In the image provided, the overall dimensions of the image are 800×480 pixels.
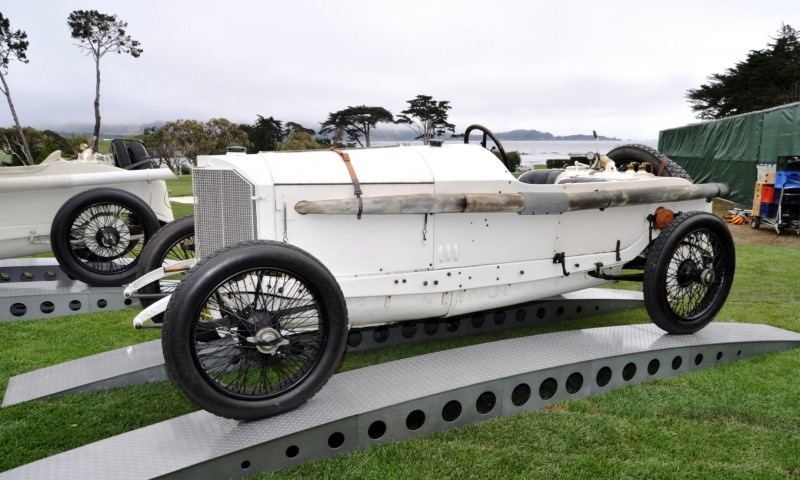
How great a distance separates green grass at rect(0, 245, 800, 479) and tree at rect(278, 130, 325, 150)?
2695 centimetres

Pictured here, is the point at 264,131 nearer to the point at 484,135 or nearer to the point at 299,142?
the point at 299,142

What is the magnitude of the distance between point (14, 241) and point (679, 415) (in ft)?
18.5

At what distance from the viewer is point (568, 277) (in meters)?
3.74

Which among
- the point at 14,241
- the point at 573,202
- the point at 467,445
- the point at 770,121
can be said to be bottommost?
the point at 467,445

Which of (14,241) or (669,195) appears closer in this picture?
(669,195)

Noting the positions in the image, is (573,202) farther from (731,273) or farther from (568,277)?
(731,273)

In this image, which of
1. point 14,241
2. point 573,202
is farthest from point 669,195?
point 14,241

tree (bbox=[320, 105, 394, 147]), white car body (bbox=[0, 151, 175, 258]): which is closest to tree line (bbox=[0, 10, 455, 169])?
tree (bbox=[320, 105, 394, 147])

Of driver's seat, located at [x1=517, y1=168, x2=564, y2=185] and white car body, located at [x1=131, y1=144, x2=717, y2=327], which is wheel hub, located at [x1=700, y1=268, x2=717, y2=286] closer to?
white car body, located at [x1=131, y1=144, x2=717, y2=327]

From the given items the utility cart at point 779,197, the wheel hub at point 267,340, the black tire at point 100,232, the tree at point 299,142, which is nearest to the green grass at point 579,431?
the wheel hub at point 267,340

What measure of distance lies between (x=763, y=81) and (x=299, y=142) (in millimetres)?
25314

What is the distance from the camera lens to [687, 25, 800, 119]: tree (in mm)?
29109

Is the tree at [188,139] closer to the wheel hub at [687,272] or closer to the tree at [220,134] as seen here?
the tree at [220,134]

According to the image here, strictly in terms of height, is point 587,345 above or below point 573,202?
below
